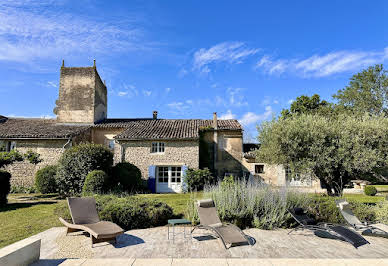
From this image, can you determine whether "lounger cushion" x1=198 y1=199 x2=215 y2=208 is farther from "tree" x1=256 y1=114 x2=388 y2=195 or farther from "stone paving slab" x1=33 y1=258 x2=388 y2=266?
"tree" x1=256 y1=114 x2=388 y2=195

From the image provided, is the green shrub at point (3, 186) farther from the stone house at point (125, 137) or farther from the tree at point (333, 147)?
the tree at point (333, 147)

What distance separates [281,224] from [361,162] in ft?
16.1

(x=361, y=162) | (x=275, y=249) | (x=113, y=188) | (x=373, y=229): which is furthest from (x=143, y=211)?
(x=361, y=162)

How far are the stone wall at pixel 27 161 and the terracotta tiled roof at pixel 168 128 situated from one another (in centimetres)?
429

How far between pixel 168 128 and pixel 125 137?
3432mm

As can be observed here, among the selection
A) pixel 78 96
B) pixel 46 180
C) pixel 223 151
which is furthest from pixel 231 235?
pixel 78 96

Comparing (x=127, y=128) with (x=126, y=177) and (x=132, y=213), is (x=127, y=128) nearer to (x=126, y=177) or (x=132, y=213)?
(x=126, y=177)

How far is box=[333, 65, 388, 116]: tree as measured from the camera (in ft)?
78.0

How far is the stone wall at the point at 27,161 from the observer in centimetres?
1694

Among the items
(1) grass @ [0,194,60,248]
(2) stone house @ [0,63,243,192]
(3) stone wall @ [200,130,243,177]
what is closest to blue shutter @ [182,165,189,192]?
(2) stone house @ [0,63,243,192]

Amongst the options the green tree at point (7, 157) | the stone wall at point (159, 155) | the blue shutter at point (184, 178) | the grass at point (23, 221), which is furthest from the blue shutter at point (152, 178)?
the green tree at point (7, 157)

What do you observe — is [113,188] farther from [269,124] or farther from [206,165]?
[269,124]

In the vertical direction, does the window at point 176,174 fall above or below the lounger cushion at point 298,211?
above

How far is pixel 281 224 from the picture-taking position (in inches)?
277
